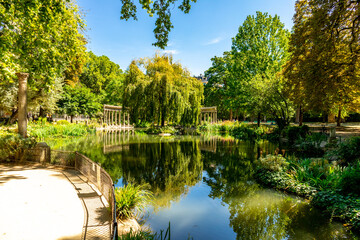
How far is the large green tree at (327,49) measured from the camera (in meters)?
11.0

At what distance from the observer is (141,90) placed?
24172 mm

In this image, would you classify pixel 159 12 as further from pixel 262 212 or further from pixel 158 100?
pixel 158 100

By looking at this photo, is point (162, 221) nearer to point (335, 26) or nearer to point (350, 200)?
point (350, 200)

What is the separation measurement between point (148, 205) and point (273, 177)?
16.8 feet

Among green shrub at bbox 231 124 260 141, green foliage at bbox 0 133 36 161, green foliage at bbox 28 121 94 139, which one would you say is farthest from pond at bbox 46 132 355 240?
green shrub at bbox 231 124 260 141

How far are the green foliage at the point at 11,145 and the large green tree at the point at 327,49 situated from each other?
15.1 m

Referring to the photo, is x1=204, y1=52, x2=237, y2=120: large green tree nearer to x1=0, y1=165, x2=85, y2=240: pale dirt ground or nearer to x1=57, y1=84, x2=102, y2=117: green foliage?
x1=57, y1=84, x2=102, y2=117: green foliage

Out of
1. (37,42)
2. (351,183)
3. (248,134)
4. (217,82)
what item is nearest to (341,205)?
(351,183)

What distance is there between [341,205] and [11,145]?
38.2ft

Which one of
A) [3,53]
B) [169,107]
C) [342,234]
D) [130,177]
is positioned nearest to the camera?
[342,234]

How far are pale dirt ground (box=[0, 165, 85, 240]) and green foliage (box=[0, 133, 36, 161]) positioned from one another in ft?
6.13

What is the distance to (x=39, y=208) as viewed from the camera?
4.41 meters

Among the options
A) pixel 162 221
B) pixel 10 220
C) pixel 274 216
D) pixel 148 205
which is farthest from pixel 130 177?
pixel 274 216

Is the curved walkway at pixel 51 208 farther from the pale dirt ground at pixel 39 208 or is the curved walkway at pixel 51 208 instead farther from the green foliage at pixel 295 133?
the green foliage at pixel 295 133
